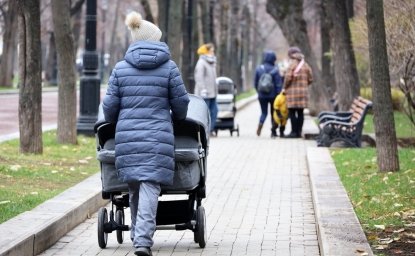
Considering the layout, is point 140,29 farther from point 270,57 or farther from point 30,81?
point 270,57

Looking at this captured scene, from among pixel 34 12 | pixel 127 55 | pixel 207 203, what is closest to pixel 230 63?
pixel 34 12

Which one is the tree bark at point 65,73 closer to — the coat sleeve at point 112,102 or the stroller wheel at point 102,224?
the stroller wheel at point 102,224

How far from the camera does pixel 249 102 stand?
5350 cm

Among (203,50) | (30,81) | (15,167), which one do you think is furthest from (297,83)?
(15,167)

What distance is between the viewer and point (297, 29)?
33719mm

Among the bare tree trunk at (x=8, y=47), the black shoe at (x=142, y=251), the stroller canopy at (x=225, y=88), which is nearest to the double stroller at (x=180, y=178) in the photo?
the black shoe at (x=142, y=251)

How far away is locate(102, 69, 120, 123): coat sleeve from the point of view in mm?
8945

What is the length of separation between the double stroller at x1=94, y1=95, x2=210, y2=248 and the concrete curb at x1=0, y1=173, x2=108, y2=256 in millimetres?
496

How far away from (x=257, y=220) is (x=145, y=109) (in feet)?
10.3

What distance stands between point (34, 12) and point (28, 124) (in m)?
1.58

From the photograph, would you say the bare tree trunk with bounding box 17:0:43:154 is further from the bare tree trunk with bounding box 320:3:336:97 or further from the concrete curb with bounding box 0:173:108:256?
the bare tree trunk with bounding box 320:3:336:97

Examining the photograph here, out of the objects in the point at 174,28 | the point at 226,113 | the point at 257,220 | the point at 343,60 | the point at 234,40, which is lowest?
the point at 257,220

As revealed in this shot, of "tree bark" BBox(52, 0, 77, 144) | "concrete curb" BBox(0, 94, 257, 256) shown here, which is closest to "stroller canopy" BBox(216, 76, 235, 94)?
"tree bark" BBox(52, 0, 77, 144)

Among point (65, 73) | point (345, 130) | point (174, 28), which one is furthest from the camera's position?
point (174, 28)
